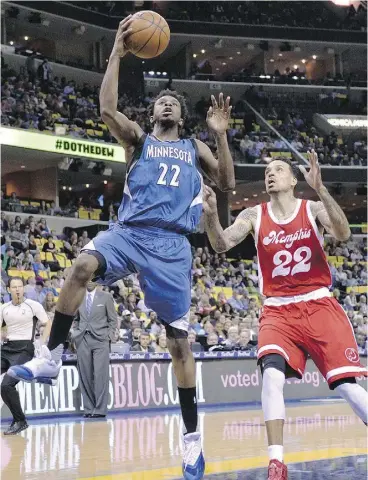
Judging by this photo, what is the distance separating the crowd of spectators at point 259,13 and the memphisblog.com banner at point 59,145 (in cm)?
1121

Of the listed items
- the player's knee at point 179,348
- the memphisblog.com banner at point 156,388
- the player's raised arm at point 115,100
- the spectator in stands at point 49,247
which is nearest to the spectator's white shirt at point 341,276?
the spectator in stands at point 49,247

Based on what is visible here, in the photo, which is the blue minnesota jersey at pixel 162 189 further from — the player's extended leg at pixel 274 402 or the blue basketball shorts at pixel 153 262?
the player's extended leg at pixel 274 402

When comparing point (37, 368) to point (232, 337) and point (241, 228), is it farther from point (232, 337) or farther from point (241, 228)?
point (232, 337)

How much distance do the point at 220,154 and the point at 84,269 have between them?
52.1 inches

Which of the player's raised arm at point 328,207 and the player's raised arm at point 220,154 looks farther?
the player's raised arm at point 220,154

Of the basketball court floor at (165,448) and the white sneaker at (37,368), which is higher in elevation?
the white sneaker at (37,368)

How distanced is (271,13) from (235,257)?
16206 mm

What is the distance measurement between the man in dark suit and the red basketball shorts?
6182 millimetres

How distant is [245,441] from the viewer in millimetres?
7984

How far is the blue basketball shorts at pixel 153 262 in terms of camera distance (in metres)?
4.93

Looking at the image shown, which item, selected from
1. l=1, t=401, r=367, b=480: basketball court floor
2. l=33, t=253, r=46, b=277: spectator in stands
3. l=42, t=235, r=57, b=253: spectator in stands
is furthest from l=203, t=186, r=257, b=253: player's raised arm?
l=42, t=235, r=57, b=253: spectator in stands

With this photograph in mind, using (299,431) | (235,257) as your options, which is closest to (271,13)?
(235,257)

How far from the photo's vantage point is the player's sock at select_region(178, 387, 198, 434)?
5357mm

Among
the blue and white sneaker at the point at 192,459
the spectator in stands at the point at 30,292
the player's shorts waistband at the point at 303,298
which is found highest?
the spectator in stands at the point at 30,292
